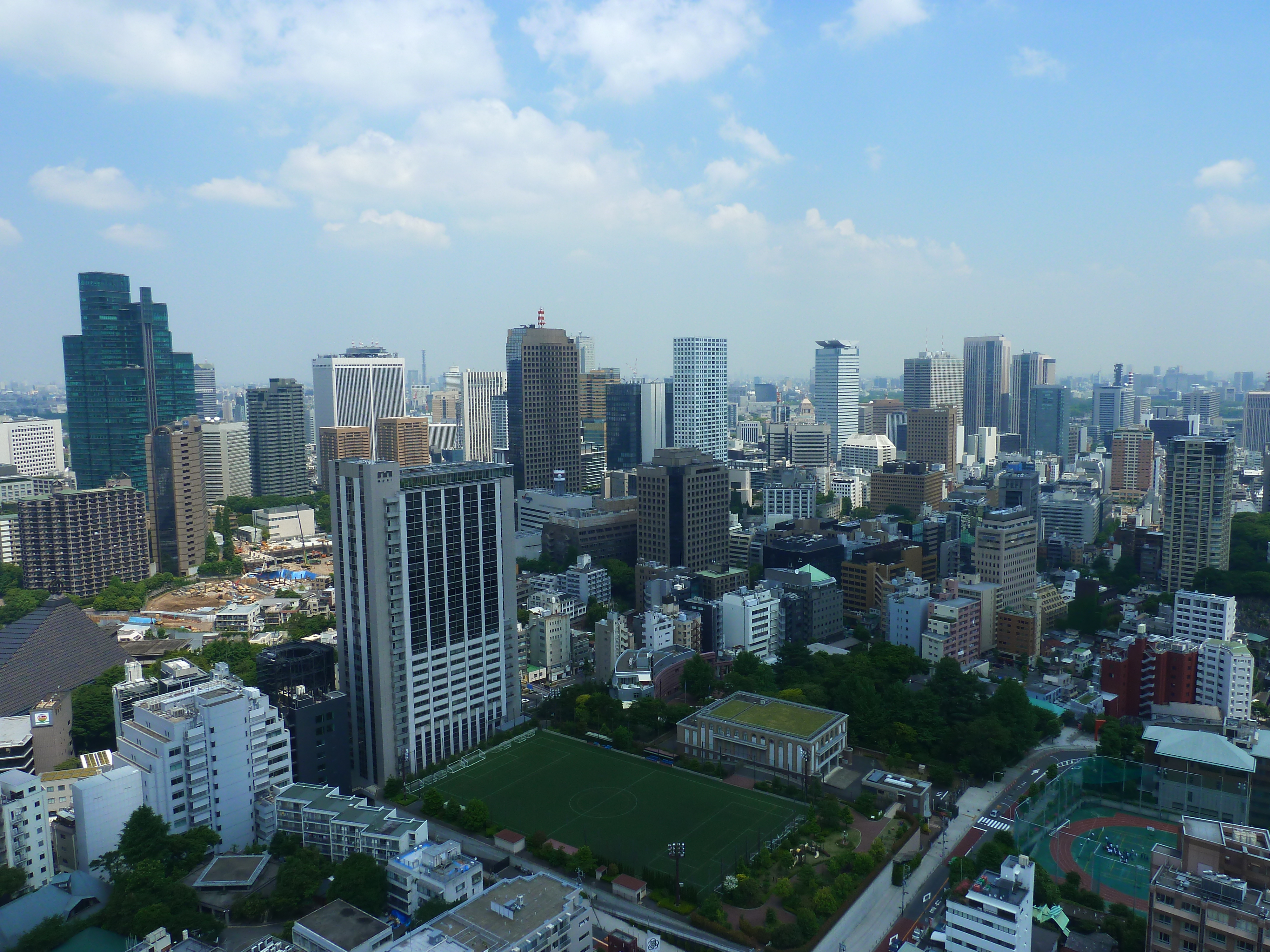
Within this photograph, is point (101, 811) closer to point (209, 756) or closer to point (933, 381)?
point (209, 756)

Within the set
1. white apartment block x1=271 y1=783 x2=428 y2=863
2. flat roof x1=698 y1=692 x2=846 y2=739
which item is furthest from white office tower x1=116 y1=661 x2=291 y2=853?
flat roof x1=698 y1=692 x2=846 y2=739

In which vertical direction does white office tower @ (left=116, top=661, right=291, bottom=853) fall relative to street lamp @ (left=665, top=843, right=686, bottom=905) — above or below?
above

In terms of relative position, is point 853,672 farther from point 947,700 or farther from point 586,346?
point 586,346

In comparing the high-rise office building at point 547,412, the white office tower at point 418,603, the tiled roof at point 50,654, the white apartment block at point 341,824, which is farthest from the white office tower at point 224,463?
the white apartment block at point 341,824

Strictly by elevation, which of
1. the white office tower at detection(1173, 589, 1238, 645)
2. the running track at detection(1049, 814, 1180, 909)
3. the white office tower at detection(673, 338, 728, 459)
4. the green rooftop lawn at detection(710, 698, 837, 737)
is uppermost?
the white office tower at detection(673, 338, 728, 459)

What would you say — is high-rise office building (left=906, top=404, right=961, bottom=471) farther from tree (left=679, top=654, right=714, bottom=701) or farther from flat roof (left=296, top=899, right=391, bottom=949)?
flat roof (left=296, top=899, right=391, bottom=949)

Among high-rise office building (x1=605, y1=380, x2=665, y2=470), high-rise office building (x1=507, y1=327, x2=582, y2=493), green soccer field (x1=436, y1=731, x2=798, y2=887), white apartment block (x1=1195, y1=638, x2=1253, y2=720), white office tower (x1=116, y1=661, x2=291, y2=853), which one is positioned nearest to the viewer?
white office tower (x1=116, y1=661, x2=291, y2=853)

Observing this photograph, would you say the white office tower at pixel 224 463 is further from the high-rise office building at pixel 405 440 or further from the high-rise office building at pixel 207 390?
the high-rise office building at pixel 207 390

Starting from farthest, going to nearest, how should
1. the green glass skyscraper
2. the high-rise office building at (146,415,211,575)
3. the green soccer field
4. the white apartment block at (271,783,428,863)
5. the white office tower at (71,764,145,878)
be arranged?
the green glass skyscraper, the high-rise office building at (146,415,211,575), the green soccer field, the white office tower at (71,764,145,878), the white apartment block at (271,783,428,863)
